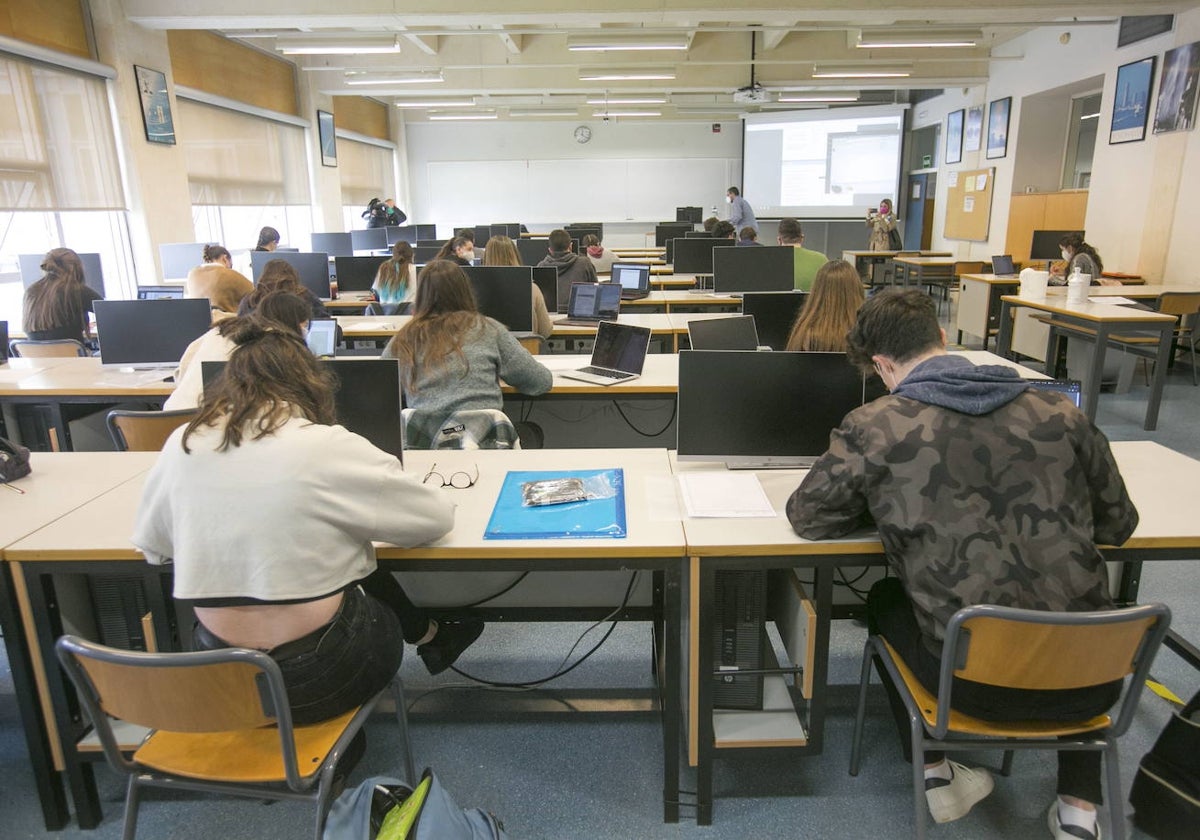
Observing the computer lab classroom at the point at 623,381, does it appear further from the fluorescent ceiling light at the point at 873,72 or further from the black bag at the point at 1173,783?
the fluorescent ceiling light at the point at 873,72

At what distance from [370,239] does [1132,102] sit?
829 cm

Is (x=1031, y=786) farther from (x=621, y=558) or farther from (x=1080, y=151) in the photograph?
(x=1080, y=151)

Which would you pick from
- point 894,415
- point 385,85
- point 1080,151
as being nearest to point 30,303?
point 894,415

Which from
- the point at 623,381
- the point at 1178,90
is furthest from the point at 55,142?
the point at 1178,90

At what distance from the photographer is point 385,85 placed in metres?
9.56

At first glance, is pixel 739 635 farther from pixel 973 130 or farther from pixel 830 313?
pixel 973 130

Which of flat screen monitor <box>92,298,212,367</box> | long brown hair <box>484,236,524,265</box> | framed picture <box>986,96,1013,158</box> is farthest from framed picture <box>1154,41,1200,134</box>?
flat screen monitor <box>92,298,212,367</box>

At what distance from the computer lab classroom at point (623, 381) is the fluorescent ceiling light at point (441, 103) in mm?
71

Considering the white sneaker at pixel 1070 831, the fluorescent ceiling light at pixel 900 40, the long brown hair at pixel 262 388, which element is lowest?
the white sneaker at pixel 1070 831

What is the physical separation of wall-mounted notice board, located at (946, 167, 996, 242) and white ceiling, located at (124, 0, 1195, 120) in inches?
52.1

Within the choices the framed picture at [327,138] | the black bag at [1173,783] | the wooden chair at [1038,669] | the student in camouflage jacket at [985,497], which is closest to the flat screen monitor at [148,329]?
the student in camouflage jacket at [985,497]

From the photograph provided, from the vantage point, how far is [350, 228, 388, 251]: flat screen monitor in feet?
30.4

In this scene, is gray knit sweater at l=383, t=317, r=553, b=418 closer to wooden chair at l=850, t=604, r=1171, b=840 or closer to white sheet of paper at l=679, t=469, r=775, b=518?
white sheet of paper at l=679, t=469, r=775, b=518

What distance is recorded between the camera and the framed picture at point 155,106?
669 centimetres
